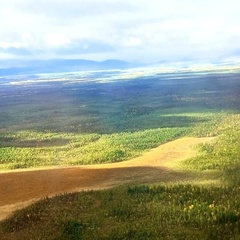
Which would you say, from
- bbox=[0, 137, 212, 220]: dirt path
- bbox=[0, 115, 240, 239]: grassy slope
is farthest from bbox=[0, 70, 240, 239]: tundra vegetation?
bbox=[0, 137, 212, 220]: dirt path

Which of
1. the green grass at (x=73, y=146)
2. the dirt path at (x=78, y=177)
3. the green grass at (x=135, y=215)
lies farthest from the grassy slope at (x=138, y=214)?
the green grass at (x=73, y=146)

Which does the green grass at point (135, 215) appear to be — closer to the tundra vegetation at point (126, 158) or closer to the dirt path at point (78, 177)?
the tundra vegetation at point (126, 158)

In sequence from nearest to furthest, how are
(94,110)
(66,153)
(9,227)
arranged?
(9,227)
(66,153)
(94,110)

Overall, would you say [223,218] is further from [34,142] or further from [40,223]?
[34,142]

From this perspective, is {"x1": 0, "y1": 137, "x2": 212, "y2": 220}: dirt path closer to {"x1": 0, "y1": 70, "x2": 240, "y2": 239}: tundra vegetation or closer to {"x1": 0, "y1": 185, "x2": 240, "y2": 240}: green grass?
{"x1": 0, "y1": 70, "x2": 240, "y2": 239}: tundra vegetation

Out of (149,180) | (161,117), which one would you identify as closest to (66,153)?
(149,180)

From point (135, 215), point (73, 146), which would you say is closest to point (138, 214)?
point (135, 215)
